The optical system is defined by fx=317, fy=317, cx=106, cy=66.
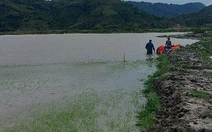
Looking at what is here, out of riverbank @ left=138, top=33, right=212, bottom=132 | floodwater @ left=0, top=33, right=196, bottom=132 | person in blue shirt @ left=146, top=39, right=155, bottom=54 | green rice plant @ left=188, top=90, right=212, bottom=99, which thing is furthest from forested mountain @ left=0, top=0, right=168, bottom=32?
green rice plant @ left=188, top=90, right=212, bottom=99

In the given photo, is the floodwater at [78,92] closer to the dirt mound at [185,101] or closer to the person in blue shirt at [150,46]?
the dirt mound at [185,101]

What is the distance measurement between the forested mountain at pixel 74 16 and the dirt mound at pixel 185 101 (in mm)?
119170

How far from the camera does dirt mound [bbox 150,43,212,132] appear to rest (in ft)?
32.1

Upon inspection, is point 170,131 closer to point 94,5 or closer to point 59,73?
point 59,73

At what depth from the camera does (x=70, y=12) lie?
563 ft

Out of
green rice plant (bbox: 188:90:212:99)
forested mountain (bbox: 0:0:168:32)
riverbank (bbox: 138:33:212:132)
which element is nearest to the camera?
riverbank (bbox: 138:33:212:132)

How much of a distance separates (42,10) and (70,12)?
65.3 feet

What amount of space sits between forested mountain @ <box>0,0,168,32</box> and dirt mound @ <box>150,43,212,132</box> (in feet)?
391

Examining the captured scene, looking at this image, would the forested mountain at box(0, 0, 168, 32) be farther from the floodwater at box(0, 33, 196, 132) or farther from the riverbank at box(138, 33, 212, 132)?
the riverbank at box(138, 33, 212, 132)

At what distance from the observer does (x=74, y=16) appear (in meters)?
167

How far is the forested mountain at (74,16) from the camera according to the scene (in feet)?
481

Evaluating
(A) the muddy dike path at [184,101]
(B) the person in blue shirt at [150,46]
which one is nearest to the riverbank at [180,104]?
(A) the muddy dike path at [184,101]

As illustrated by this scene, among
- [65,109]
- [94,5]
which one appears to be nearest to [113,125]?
[65,109]

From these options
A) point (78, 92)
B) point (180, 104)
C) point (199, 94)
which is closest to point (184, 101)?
point (180, 104)
